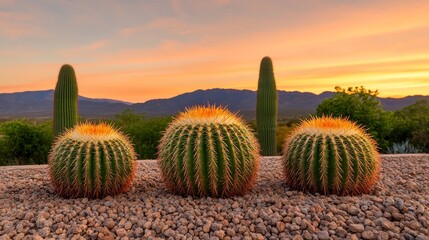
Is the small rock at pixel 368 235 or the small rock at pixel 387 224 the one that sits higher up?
the small rock at pixel 387 224

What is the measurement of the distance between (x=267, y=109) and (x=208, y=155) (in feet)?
31.0

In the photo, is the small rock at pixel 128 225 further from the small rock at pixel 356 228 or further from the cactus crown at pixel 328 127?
the cactus crown at pixel 328 127

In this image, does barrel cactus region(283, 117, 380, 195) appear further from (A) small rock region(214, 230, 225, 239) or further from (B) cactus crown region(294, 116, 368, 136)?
(A) small rock region(214, 230, 225, 239)

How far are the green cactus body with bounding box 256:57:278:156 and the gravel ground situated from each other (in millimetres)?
8115

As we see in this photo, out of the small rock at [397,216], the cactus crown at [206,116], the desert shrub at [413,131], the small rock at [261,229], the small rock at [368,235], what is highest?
the cactus crown at [206,116]

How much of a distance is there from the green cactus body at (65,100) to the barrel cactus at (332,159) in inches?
332

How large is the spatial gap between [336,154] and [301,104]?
447 ft

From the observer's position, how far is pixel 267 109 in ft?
50.2

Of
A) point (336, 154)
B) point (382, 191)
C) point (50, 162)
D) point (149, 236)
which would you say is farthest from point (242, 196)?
point (50, 162)

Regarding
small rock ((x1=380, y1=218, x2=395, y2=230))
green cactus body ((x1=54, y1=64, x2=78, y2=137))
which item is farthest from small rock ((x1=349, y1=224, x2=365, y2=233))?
green cactus body ((x1=54, y1=64, x2=78, y2=137))

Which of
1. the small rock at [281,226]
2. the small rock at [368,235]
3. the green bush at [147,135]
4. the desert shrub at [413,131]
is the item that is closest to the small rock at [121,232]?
the small rock at [281,226]

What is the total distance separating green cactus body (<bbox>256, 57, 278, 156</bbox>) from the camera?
15.1m

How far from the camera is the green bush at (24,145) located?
14192 mm

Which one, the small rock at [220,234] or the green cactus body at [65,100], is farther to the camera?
the green cactus body at [65,100]
